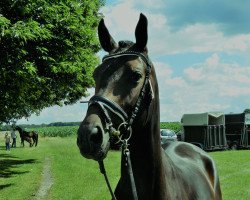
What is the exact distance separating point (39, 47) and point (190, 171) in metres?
11.3

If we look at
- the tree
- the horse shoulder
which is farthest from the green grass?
the horse shoulder

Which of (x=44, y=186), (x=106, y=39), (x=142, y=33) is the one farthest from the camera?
(x=44, y=186)

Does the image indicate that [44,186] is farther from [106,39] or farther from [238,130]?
[238,130]

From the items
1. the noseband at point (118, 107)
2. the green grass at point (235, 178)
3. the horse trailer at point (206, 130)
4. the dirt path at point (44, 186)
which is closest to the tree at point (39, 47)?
the dirt path at point (44, 186)

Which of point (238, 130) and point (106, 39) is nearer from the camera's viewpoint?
point (106, 39)

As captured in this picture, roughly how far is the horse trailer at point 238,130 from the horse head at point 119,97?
3309 cm

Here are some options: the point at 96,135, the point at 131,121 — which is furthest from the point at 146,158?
the point at 96,135

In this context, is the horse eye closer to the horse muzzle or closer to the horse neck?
the horse neck

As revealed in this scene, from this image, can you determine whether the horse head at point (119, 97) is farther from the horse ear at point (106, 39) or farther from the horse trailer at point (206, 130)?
the horse trailer at point (206, 130)

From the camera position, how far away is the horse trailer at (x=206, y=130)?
110 ft

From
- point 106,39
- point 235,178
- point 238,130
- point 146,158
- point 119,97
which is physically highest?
point 106,39

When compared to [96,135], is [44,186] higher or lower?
lower

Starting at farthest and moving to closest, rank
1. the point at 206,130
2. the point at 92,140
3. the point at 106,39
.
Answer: the point at 206,130 → the point at 106,39 → the point at 92,140

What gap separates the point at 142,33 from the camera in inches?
135
